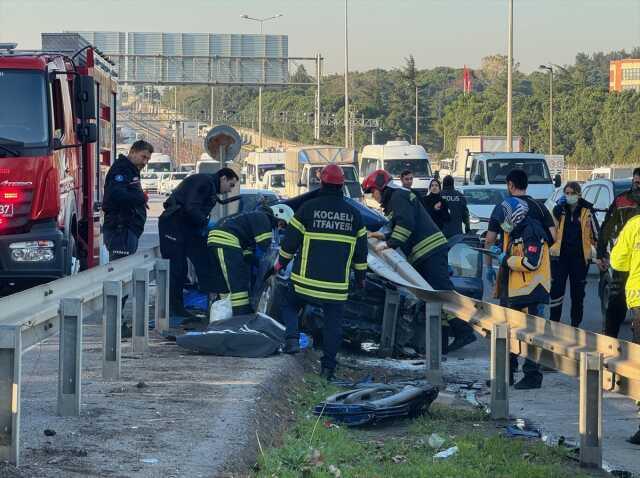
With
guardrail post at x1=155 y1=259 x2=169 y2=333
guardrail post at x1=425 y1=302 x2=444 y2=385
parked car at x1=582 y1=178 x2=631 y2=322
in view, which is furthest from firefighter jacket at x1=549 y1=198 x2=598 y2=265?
parked car at x1=582 y1=178 x2=631 y2=322

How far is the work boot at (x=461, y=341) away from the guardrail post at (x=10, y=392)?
7335mm

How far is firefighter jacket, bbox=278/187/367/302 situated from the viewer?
10625 mm

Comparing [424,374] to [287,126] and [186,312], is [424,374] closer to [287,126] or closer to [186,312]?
[186,312]

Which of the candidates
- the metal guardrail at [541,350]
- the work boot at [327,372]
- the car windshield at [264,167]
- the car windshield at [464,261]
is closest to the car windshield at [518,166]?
the car windshield at [464,261]

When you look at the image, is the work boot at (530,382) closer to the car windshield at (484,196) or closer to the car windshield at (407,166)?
the car windshield at (484,196)

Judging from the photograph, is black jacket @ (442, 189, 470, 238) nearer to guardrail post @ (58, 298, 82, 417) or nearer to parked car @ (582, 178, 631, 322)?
parked car @ (582, 178, 631, 322)

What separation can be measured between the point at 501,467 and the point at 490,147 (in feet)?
149

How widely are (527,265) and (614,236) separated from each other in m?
2.71

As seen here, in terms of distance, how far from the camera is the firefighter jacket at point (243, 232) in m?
11.9

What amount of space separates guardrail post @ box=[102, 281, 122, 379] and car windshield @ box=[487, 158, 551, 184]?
24.7 meters

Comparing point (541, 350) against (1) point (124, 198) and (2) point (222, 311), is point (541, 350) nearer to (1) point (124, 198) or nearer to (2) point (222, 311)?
(2) point (222, 311)

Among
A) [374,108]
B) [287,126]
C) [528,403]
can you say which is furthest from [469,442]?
[287,126]

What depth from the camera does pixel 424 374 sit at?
460 inches

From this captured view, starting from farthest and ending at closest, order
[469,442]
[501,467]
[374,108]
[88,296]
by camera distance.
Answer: [374,108] < [88,296] < [469,442] < [501,467]
